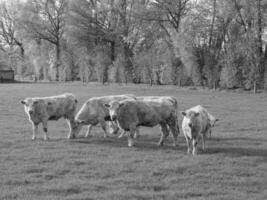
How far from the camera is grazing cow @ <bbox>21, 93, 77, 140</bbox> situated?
14.1m

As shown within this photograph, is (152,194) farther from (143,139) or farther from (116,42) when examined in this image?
(116,42)

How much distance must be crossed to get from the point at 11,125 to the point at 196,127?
9.53 m

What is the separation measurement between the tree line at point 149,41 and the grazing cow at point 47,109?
27906mm

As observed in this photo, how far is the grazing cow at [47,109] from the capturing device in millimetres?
14086

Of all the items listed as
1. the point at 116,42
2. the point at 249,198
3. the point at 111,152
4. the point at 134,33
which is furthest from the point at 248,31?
the point at 249,198

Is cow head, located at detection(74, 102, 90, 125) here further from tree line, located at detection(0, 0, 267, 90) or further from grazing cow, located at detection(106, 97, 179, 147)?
tree line, located at detection(0, 0, 267, 90)

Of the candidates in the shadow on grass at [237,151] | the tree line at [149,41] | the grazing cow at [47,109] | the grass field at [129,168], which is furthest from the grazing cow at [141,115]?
the tree line at [149,41]

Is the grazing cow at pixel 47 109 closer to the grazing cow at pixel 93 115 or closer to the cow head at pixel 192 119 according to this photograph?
the grazing cow at pixel 93 115

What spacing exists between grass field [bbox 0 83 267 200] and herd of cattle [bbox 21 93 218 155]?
21.6 inches

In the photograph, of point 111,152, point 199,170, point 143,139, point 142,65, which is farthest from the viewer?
point 142,65

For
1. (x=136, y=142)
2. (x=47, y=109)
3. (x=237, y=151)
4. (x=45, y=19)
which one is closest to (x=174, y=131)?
(x=136, y=142)

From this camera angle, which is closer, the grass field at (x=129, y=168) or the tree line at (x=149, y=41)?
the grass field at (x=129, y=168)

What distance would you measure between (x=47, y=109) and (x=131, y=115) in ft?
11.8

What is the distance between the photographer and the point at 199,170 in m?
9.34
